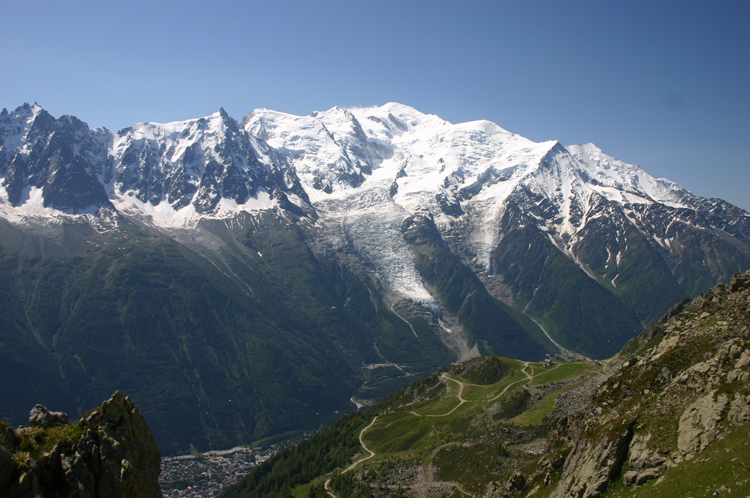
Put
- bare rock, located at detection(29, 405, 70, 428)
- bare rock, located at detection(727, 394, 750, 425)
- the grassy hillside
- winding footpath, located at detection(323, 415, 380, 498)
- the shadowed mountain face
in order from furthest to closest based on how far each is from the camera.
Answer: winding footpath, located at detection(323, 415, 380, 498), the grassy hillside, the shadowed mountain face, bare rock, located at detection(727, 394, 750, 425), bare rock, located at detection(29, 405, 70, 428)

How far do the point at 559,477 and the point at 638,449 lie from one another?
14.6 m

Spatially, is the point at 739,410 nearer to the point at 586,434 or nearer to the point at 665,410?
the point at 665,410

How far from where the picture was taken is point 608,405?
179ft

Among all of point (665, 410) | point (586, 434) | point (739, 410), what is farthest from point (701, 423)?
point (586, 434)

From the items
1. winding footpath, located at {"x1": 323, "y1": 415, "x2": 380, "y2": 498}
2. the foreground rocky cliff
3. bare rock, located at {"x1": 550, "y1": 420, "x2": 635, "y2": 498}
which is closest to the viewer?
the foreground rocky cliff

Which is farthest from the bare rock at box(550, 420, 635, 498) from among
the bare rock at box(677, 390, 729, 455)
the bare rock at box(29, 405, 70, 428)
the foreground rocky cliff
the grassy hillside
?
the bare rock at box(29, 405, 70, 428)

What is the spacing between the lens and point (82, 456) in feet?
95.5

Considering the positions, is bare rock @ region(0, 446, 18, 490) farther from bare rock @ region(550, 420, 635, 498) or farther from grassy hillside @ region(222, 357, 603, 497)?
grassy hillside @ region(222, 357, 603, 497)

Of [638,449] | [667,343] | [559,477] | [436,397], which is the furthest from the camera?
[436,397]

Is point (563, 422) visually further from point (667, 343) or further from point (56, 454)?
point (56, 454)

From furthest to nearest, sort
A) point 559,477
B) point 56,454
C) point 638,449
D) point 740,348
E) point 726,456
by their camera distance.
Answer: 1. point 559,477
2. point 740,348
3. point 638,449
4. point 726,456
5. point 56,454

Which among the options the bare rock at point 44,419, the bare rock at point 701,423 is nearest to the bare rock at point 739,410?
the bare rock at point 701,423

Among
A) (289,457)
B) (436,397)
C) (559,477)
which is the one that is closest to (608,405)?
(559,477)

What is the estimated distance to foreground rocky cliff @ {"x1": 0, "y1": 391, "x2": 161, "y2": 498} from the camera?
25.9 m
